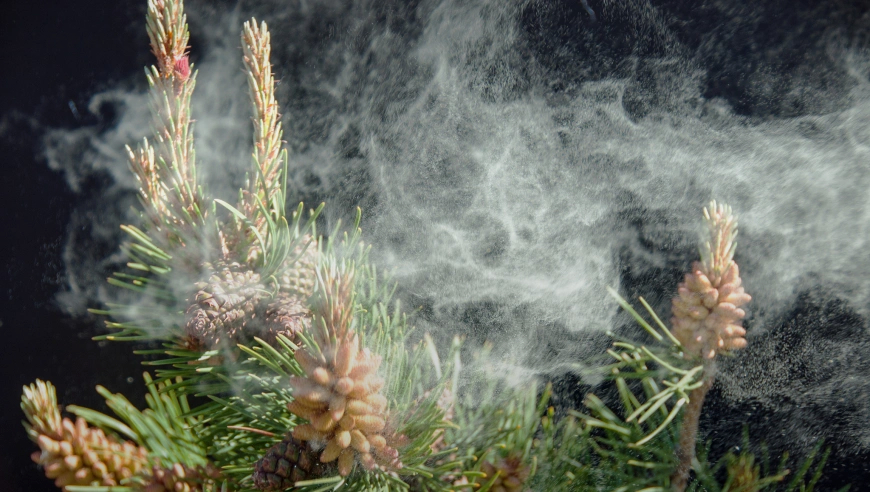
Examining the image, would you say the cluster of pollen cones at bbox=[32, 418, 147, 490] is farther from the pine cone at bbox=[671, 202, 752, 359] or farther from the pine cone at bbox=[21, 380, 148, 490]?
the pine cone at bbox=[671, 202, 752, 359]

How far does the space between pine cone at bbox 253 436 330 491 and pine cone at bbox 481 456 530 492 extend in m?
0.10

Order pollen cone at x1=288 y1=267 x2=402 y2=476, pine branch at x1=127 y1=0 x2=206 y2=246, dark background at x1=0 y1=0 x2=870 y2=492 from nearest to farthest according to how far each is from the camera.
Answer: pollen cone at x1=288 y1=267 x2=402 y2=476, pine branch at x1=127 y1=0 x2=206 y2=246, dark background at x1=0 y1=0 x2=870 y2=492

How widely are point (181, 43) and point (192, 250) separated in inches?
5.4

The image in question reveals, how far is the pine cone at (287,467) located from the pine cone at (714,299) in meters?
0.23

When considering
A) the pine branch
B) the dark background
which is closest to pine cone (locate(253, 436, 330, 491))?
the pine branch

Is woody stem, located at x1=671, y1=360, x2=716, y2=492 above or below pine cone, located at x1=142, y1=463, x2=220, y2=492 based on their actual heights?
below

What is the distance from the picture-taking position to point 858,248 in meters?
0.65

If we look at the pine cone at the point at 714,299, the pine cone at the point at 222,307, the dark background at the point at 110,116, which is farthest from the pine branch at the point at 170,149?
the dark background at the point at 110,116

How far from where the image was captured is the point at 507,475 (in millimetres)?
395

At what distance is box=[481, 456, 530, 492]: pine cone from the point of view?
0.39 metres

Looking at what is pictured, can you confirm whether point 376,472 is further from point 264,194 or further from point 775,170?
point 775,170

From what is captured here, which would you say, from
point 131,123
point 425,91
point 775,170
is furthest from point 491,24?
point 131,123

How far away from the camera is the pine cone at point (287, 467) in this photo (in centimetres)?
35

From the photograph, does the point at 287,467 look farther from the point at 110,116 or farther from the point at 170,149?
the point at 110,116
